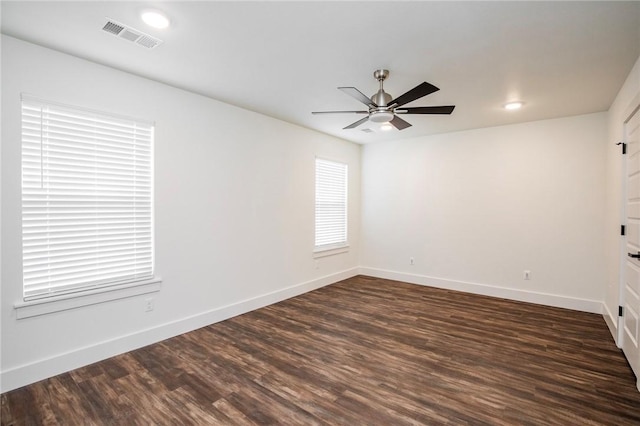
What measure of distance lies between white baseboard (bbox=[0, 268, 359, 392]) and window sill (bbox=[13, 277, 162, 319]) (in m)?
0.40

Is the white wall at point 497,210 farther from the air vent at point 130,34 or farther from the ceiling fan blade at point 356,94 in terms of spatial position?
the air vent at point 130,34

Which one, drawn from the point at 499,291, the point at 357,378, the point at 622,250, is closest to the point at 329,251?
the point at 499,291

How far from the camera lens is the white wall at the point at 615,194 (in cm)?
306

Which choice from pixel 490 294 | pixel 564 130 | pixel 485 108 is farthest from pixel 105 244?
pixel 564 130

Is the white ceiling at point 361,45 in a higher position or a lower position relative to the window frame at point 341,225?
higher

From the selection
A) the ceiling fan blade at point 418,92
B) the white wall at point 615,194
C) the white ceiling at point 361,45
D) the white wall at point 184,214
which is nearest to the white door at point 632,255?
the white wall at point 615,194

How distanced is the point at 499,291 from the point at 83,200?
5631 millimetres

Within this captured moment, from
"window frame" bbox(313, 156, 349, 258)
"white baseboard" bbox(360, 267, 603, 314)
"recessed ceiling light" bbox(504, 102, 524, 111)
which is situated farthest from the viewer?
"window frame" bbox(313, 156, 349, 258)

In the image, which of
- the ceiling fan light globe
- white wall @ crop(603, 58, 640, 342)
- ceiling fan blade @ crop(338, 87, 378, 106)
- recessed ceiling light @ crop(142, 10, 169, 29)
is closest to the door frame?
white wall @ crop(603, 58, 640, 342)

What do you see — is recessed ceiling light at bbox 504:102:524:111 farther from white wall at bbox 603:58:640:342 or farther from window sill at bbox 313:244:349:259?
window sill at bbox 313:244:349:259

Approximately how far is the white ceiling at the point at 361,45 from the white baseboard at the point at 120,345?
263 cm

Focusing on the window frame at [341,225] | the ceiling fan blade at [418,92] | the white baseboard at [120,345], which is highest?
the ceiling fan blade at [418,92]

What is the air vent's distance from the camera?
2.23 m

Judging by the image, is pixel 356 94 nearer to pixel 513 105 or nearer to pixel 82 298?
pixel 513 105
